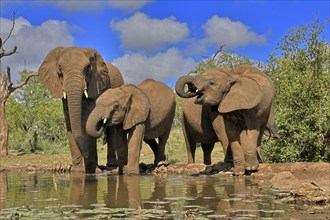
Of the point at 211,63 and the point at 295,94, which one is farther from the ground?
the point at 211,63

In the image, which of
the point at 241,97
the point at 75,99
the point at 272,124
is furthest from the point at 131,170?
the point at 272,124

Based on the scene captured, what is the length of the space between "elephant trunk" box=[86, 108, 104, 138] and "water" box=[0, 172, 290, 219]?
3.38 ft

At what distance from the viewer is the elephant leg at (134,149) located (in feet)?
39.3

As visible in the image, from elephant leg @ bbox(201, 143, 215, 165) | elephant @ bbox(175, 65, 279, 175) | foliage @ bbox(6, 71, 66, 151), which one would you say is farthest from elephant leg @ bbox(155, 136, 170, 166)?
foliage @ bbox(6, 71, 66, 151)

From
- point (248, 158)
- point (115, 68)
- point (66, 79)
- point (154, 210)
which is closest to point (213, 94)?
point (248, 158)

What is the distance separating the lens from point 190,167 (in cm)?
1266

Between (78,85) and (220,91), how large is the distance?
3.19 meters

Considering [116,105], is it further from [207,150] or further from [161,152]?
[207,150]

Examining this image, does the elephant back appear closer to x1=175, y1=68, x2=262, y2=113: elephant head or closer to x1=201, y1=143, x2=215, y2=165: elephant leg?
x1=201, y1=143, x2=215, y2=165: elephant leg

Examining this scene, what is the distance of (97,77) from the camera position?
12523mm

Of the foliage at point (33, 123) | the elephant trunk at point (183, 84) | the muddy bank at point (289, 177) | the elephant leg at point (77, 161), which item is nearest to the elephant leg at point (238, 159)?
the muddy bank at point (289, 177)

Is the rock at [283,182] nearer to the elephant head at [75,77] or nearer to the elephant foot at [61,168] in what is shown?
the elephant head at [75,77]

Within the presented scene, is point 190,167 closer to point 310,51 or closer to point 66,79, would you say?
point 66,79

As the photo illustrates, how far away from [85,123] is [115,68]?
2.76 metres
